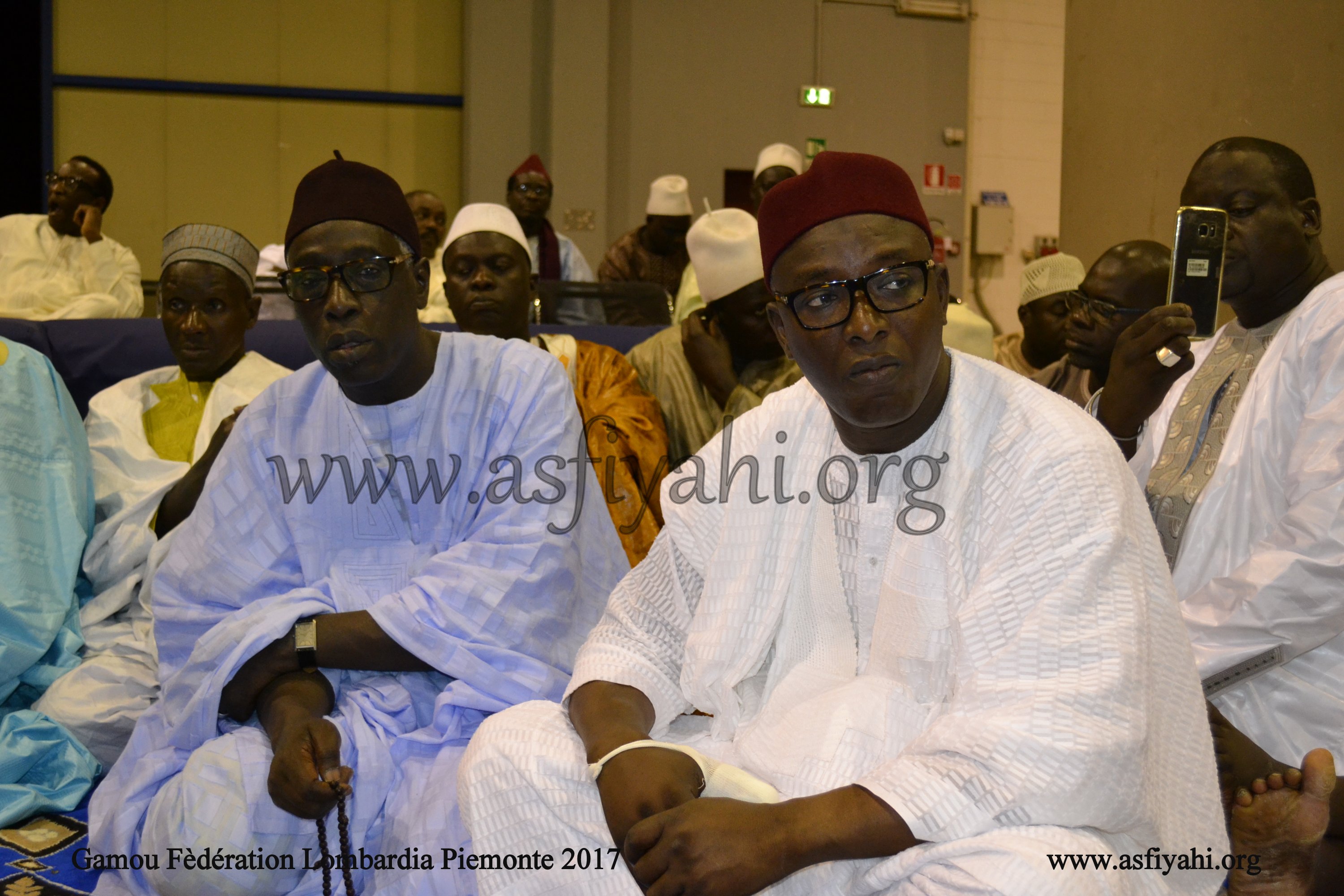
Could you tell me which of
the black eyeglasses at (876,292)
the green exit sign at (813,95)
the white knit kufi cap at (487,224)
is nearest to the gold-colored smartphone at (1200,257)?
the black eyeglasses at (876,292)

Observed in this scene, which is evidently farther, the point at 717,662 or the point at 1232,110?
the point at 1232,110

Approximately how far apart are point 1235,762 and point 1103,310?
1.86 meters

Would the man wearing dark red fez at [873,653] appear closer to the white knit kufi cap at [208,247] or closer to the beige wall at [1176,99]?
the beige wall at [1176,99]

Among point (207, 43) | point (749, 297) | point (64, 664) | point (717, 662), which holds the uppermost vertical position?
point (207, 43)

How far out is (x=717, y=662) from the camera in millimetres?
1942

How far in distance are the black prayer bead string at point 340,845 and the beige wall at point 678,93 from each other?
7.31 m

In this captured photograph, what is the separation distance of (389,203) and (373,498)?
67 cm

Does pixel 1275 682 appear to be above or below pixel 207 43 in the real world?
below

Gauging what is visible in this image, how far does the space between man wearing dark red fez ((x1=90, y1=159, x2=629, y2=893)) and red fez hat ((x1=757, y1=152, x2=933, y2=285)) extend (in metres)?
0.96

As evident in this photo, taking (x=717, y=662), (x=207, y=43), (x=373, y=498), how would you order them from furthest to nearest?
(x=207, y=43)
(x=373, y=498)
(x=717, y=662)

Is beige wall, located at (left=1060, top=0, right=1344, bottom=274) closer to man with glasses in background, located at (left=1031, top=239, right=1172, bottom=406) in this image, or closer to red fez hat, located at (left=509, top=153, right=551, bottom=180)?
man with glasses in background, located at (left=1031, top=239, right=1172, bottom=406)

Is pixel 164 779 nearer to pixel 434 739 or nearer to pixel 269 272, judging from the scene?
pixel 434 739

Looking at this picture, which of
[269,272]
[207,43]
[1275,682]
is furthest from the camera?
[207,43]

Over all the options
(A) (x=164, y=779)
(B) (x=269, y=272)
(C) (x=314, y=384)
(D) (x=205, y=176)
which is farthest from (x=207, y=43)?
(A) (x=164, y=779)
